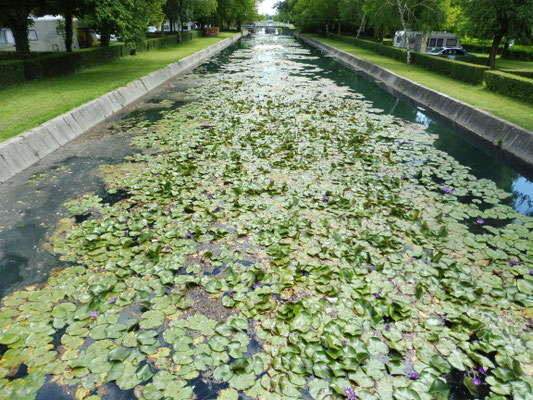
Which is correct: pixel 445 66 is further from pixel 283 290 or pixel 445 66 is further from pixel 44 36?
pixel 44 36

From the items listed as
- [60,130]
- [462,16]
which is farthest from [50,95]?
[462,16]

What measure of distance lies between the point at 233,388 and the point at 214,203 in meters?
3.42

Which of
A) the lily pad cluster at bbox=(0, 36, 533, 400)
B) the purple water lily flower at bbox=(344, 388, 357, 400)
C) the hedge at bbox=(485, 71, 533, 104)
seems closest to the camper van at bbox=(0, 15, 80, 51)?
the lily pad cluster at bbox=(0, 36, 533, 400)

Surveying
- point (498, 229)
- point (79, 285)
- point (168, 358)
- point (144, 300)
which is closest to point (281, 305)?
point (168, 358)

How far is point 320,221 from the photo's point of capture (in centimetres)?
535

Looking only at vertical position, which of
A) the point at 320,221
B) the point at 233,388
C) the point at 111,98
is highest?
the point at 111,98

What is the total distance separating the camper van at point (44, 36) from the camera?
2709 centimetres

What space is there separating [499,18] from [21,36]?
23.3 m

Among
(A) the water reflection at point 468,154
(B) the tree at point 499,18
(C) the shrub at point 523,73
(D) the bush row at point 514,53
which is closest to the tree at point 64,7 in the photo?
(A) the water reflection at point 468,154

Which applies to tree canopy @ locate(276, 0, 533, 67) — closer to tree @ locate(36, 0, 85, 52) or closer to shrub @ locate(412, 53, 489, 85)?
shrub @ locate(412, 53, 489, 85)

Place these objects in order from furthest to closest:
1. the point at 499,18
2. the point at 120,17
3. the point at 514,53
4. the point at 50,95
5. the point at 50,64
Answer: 1. the point at 514,53
2. the point at 499,18
3. the point at 50,64
4. the point at 120,17
5. the point at 50,95

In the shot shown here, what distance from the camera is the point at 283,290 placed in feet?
13.0

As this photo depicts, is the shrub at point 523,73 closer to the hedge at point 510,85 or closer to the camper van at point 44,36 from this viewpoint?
the hedge at point 510,85

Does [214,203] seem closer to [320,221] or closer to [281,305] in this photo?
[320,221]
